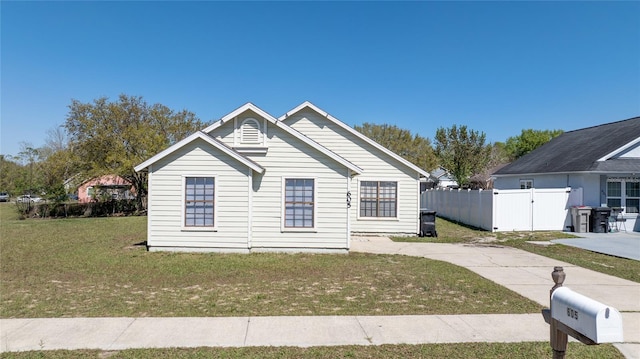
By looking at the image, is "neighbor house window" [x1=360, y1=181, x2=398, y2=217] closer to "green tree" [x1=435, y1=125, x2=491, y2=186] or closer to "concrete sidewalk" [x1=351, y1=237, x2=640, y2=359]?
"concrete sidewalk" [x1=351, y1=237, x2=640, y2=359]

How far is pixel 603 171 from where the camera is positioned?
1709 centimetres

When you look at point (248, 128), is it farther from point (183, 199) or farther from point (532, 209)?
point (532, 209)

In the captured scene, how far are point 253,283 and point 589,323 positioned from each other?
6699 millimetres

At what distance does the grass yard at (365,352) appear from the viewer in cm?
459

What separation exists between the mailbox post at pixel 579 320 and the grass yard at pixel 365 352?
1793mm

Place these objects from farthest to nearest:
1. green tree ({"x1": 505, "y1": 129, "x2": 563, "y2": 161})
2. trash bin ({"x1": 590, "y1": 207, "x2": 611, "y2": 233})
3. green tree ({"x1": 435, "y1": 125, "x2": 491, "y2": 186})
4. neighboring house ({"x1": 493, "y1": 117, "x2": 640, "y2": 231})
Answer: green tree ({"x1": 505, "y1": 129, "x2": 563, "y2": 161}), green tree ({"x1": 435, "y1": 125, "x2": 491, "y2": 186}), neighboring house ({"x1": 493, "y1": 117, "x2": 640, "y2": 231}), trash bin ({"x1": 590, "y1": 207, "x2": 611, "y2": 233})

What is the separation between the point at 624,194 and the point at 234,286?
19.2 meters

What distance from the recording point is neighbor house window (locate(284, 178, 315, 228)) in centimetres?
1228

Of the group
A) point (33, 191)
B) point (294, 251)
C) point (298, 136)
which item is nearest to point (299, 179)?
point (298, 136)

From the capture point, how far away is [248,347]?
484cm

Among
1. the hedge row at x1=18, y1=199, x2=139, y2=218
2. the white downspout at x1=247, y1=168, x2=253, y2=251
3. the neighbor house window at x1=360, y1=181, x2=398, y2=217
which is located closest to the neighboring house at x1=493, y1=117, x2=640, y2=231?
the neighbor house window at x1=360, y1=181, x2=398, y2=217

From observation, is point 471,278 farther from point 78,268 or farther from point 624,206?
point 624,206

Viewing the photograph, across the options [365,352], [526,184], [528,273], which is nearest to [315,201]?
[528,273]

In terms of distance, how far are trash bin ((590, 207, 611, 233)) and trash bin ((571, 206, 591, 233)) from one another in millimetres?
260
